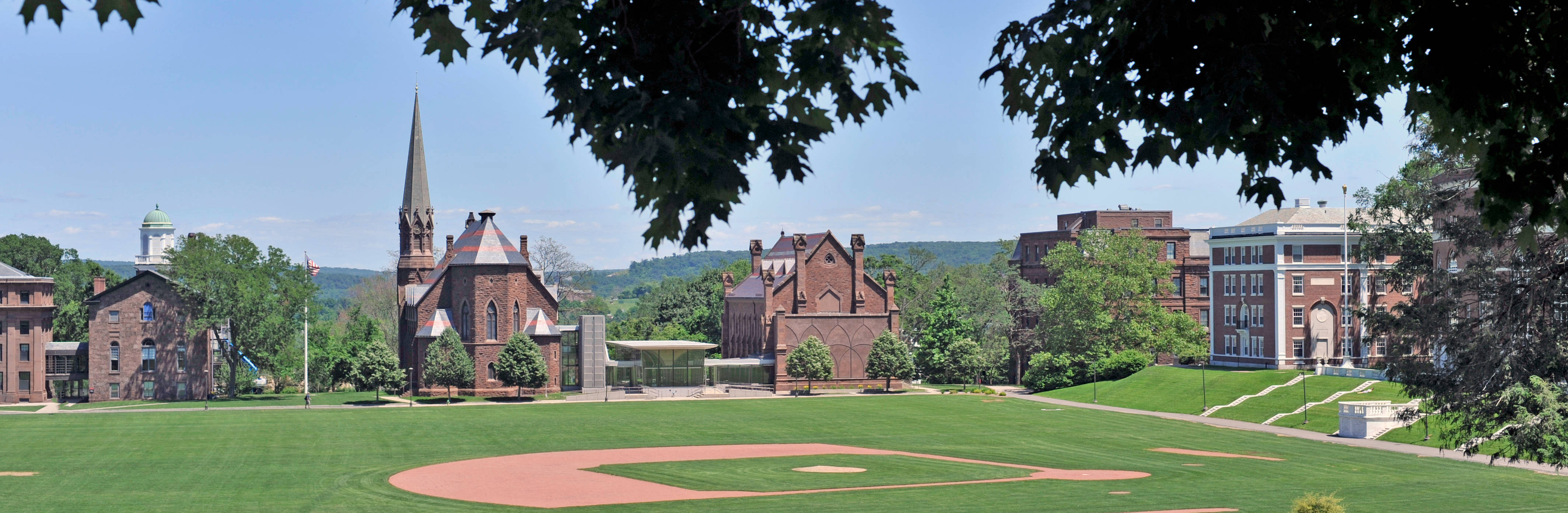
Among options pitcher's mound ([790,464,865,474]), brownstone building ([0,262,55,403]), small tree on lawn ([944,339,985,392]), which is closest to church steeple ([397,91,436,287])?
brownstone building ([0,262,55,403])

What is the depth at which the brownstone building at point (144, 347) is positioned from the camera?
274 ft

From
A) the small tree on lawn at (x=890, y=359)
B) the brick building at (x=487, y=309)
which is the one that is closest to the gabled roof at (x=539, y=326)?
the brick building at (x=487, y=309)

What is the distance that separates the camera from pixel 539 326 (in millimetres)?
84562

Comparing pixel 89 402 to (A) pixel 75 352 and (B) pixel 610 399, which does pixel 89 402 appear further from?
(B) pixel 610 399

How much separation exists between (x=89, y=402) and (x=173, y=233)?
259ft

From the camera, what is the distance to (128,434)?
2290 inches

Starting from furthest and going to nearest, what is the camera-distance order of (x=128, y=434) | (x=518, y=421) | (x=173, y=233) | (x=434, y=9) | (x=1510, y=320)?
1. (x=173, y=233)
2. (x=518, y=421)
3. (x=128, y=434)
4. (x=1510, y=320)
5. (x=434, y=9)

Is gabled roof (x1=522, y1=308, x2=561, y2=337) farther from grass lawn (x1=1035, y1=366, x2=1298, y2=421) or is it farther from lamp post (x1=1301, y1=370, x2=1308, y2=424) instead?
lamp post (x1=1301, y1=370, x2=1308, y2=424)

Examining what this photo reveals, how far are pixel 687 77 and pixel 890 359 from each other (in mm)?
81250

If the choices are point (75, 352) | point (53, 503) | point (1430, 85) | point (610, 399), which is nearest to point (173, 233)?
point (75, 352)

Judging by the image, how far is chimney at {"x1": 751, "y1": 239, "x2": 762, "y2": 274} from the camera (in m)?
103

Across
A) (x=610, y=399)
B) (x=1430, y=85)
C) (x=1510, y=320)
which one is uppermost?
(x=1430, y=85)

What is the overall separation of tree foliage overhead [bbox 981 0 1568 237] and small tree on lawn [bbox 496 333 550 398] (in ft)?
Result: 244

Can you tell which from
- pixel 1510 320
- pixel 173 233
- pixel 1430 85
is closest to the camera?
pixel 1430 85
